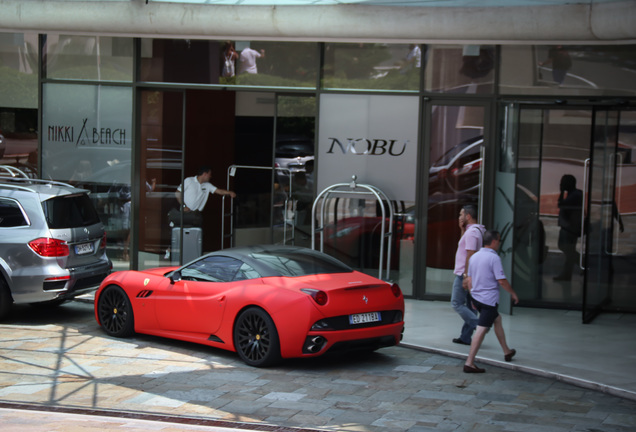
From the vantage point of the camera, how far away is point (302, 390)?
8.49 metres

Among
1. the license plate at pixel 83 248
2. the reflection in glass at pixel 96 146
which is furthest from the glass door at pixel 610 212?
the reflection in glass at pixel 96 146

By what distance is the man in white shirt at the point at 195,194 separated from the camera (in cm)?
1579

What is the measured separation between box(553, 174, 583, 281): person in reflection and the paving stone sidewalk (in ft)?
14.9

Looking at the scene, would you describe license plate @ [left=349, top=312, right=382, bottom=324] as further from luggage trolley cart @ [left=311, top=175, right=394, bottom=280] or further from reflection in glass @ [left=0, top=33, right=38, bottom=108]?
reflection in glass @ [left=0, top=33, right=38, bottom=108]

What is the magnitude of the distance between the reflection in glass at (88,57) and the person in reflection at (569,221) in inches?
312

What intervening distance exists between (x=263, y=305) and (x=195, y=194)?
22.6 ft

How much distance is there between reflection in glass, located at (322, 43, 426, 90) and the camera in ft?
46.8

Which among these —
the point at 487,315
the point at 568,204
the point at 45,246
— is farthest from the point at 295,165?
the point at 487,315

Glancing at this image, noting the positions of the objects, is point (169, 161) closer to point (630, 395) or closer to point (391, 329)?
point (391, 329)

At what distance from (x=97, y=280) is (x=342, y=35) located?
5.48 metres

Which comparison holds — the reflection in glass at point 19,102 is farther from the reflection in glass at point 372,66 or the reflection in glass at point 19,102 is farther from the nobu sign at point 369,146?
the nobu sign at point 369,146

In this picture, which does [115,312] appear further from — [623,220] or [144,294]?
[623,220]

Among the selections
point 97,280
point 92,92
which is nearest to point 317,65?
point 92,92

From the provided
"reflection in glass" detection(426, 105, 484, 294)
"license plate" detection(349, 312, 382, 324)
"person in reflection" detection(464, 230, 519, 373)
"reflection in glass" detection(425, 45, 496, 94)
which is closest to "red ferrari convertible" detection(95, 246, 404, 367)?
"license plate" detection(349, 312, 382, 324)
